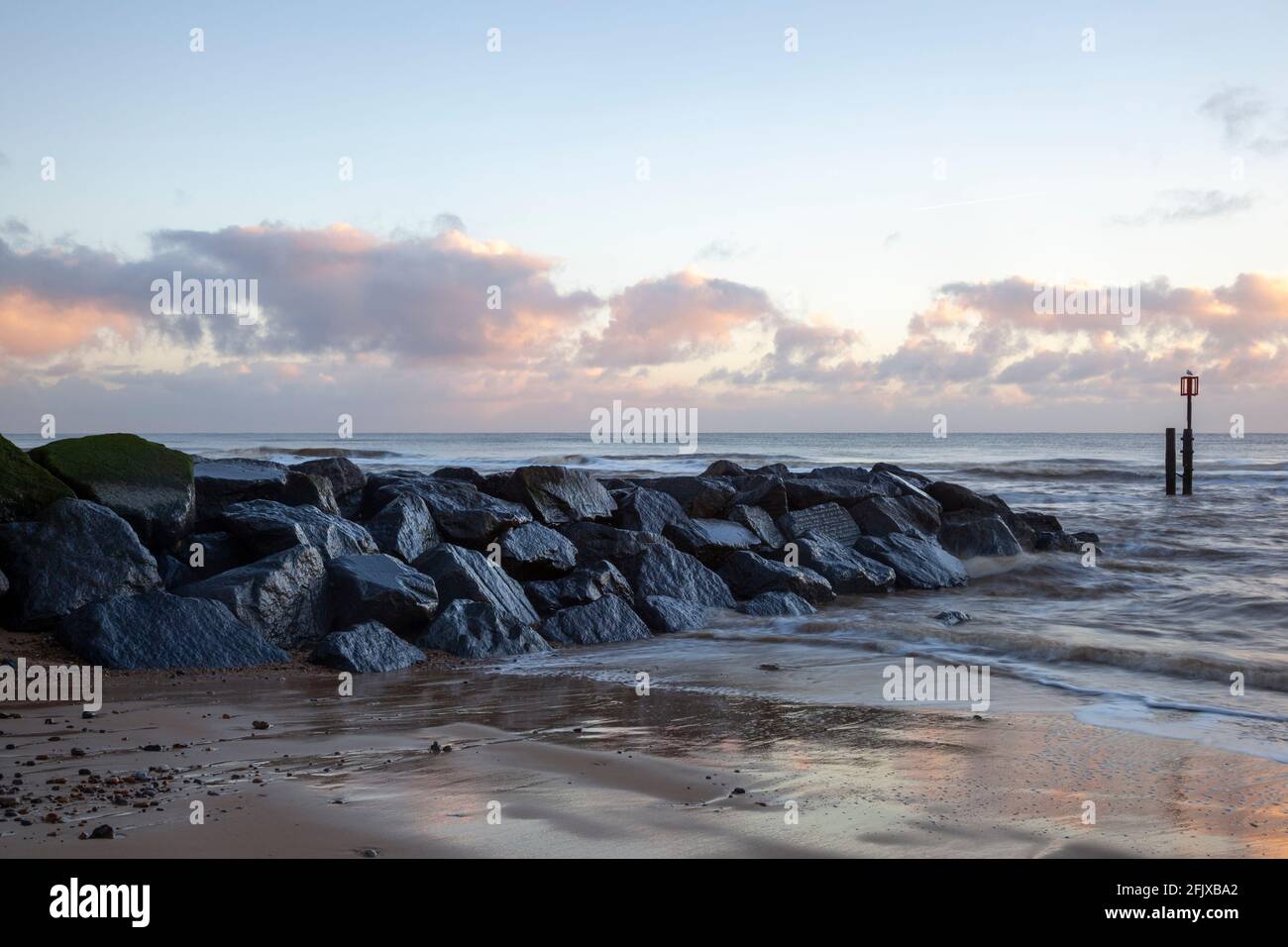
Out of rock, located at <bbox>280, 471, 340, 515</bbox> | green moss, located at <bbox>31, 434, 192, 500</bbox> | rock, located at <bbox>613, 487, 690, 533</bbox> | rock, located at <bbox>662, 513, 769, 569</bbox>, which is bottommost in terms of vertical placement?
rock, located at <bbox>662, 513, 769, 569</bbox>

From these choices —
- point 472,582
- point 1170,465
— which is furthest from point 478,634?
point 1170,465

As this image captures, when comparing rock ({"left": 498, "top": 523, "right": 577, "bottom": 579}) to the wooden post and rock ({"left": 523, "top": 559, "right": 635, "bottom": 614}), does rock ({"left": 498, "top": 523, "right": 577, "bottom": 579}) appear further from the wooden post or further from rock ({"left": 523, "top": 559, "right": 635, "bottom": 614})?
the wooden post

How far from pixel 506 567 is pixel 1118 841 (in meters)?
6.58

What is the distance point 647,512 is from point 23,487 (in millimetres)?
6128

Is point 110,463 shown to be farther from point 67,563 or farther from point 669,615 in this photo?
point 669,615

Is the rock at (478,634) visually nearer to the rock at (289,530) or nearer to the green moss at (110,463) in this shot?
the rock at (289,530)

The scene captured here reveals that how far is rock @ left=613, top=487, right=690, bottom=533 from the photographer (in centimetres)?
1145

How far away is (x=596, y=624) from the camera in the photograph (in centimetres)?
864

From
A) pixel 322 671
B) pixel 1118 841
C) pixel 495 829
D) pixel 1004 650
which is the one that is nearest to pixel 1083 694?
pixel 1004 650

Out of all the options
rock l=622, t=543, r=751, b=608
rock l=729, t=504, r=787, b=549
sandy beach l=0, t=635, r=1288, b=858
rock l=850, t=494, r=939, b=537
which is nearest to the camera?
sandy beach l=0, t=635, r=1288, b=858

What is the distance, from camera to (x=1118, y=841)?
364 centimetres

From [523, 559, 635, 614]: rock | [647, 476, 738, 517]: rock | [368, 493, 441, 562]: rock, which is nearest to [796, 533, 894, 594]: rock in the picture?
[647, 476, 738, 517]: rock

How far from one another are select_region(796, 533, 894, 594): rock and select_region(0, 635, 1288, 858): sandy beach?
5420 mm
